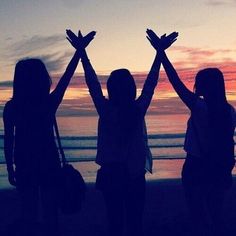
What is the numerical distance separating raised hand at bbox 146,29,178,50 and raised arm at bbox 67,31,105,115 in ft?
2.25

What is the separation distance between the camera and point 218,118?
13.9 ft

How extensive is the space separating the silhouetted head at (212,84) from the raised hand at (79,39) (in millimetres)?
1132

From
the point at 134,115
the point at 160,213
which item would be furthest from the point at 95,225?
the point at 134,115

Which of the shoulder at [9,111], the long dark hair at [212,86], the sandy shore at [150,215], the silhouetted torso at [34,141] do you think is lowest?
the sandy shore at [150,215]

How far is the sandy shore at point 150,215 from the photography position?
586 centimetres

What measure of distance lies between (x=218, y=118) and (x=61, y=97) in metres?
1.42

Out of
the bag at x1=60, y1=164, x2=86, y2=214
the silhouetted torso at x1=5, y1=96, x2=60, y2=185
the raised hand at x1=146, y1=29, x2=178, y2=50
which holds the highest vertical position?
the raised hand at x1=146, y1=29, x2=178, y2=50

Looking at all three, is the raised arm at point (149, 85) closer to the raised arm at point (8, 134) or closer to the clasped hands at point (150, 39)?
the clasped hands at point (150, 39)

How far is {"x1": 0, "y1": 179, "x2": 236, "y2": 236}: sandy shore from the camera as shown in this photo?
5859 mm

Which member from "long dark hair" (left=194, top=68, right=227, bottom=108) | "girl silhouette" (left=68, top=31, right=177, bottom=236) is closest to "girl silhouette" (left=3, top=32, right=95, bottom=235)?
"girl silhouette" (left=68, top=31, right=177, bottom=236)

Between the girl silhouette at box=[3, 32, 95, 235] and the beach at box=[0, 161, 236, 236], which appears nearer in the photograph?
the girl silhouette at box=[3, 32, 95, 235]

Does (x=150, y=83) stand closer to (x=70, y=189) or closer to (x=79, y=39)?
(x=79, y=39)

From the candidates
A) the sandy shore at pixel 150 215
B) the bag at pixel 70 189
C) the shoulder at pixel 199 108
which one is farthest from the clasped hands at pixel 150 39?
the sandy shore at pixel 150 215

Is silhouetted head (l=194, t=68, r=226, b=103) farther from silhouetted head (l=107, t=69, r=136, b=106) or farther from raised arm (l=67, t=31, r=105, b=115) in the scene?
raised arm (l=67, t=31, r=105, b=115)
